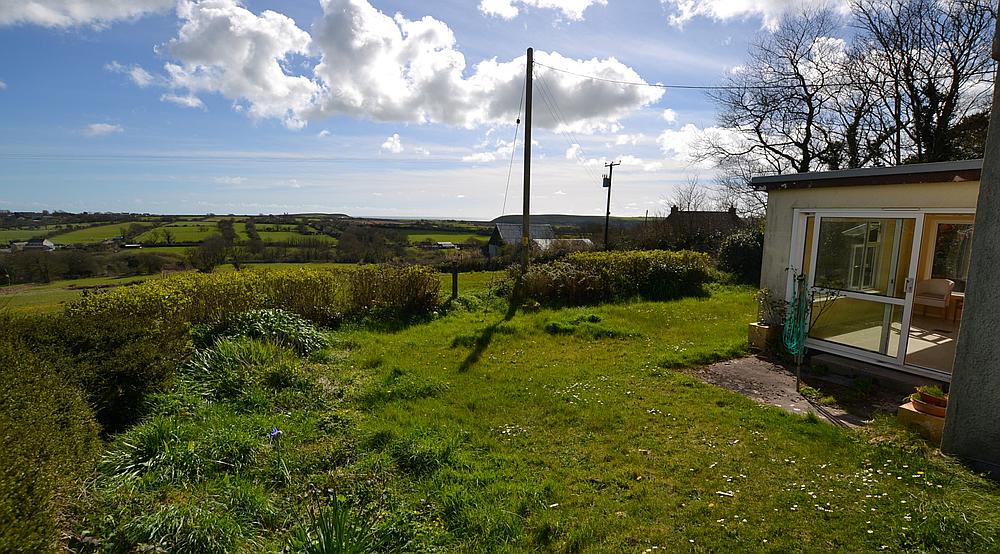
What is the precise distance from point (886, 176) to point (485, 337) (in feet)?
21.1

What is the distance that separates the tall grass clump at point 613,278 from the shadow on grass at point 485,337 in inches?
14.9

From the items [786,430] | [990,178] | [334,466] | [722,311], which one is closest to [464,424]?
[334,466]

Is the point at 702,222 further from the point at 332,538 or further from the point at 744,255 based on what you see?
the point at 332,538

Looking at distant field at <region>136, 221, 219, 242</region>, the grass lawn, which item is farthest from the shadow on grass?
distant field at <region>136, 221, 219, 242</region>

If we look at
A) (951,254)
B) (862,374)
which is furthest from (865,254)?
(951,254)

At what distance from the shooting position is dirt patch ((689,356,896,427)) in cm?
530

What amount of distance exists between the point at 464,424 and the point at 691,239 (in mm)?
19052

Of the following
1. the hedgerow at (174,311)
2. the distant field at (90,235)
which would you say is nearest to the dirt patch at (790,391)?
the hedgerow at (174,311)

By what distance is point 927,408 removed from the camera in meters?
4.45

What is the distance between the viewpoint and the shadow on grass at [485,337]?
7.32m

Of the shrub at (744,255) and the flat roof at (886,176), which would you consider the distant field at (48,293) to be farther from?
the shrub at (744,255)

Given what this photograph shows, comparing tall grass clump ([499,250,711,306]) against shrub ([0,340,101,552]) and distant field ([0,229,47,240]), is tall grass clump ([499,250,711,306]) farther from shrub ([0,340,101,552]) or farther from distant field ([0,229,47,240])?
distant field ([0,229,47,240])

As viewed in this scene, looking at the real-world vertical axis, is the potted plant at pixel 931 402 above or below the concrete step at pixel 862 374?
above

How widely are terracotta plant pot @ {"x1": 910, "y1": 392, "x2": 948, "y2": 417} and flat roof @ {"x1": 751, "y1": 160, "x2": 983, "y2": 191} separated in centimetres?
238
